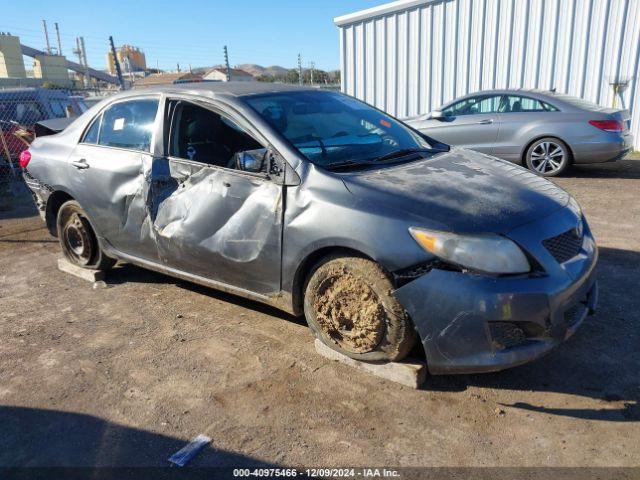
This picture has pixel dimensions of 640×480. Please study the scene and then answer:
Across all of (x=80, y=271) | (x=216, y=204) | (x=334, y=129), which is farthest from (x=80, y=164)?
(x=334, y=129)

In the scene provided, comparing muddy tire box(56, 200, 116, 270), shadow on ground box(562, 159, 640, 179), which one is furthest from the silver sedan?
muddy tire box(56, 200, 116, 270)

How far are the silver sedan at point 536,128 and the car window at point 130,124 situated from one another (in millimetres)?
5934

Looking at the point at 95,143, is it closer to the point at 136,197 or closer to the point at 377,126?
the point at 136,197

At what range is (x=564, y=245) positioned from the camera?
9.32ft

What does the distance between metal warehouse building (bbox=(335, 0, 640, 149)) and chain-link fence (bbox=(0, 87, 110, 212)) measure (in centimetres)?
724

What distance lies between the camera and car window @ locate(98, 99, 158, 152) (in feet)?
13.0

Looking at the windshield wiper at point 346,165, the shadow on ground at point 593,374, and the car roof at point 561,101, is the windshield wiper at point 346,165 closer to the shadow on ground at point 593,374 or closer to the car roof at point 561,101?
the shadow on ground at point 593,374

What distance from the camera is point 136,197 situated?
397 centimetres

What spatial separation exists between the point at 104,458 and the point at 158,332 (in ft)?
4.34

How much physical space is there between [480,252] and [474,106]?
7.08 metres

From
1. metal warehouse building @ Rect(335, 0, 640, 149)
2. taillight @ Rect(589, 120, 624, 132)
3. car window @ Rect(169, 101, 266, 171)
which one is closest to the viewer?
car window @ Rect(169, 101, 266, 171)

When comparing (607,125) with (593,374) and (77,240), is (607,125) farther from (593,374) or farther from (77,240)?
(77,240)

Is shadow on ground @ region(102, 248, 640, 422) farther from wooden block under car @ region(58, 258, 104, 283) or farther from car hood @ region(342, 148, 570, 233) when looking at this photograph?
wooden block under car @ region(58, 258, 104, 283)

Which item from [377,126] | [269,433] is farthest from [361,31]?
[269,433]
